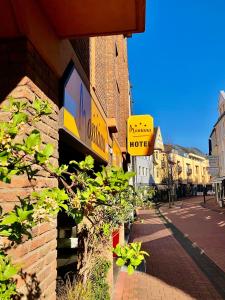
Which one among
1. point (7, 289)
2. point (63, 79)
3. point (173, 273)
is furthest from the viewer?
point (173, 273)

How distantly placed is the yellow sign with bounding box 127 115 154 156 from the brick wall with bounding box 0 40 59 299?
12.4m

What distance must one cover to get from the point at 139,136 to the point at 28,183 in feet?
43.1

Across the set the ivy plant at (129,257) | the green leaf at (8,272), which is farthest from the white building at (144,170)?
the green leaf at (8,272)

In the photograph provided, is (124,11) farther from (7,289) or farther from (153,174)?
(153,174)

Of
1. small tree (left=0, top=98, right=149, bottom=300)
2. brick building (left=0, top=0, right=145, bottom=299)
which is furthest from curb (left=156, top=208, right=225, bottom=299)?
small tree (left=0, top=98, right=149, bottom=300)

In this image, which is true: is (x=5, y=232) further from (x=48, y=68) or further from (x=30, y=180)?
(x=48, y=68)

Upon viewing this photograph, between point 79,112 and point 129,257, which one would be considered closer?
point 129,257

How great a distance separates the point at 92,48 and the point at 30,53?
408cm

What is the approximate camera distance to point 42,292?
292cm

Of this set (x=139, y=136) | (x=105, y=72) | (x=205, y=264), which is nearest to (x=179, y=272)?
A: (x=205, y=264)

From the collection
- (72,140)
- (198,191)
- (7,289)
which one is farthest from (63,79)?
(198,191)

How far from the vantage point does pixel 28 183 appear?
2643mm

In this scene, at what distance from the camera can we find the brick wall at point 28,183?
2536mm

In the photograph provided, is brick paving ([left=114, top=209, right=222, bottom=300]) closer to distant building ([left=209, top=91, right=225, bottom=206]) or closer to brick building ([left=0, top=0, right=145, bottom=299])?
brick building ([left=0, top=0, right=145, bottom=299])
